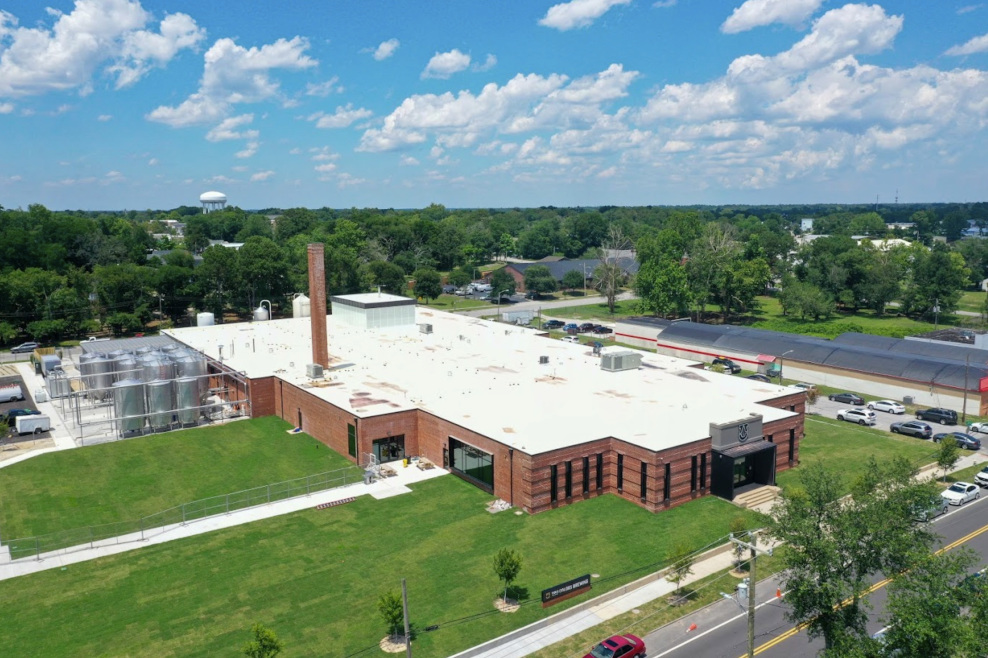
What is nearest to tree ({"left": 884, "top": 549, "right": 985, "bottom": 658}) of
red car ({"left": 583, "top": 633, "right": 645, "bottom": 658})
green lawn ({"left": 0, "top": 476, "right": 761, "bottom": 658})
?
green lawn ({"left": 0, "top": 476, "right": 761, "bottom": 658})

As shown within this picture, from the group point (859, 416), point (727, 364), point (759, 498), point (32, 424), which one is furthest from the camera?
point (727, 364)

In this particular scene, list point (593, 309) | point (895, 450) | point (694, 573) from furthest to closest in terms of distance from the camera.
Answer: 1. point (593, 309)
2. point (895, 450)
3. point (694, 573)

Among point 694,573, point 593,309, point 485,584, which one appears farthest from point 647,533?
point 593,309

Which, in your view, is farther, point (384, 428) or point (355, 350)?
point (355, 350)

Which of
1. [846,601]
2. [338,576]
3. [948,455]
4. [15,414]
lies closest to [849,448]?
[948,455]

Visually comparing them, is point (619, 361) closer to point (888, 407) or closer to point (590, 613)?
point (888, 407)

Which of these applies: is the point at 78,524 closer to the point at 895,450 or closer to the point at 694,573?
→ the point at 694,573
